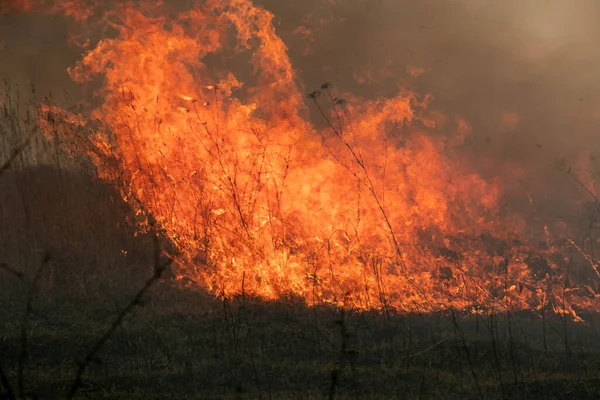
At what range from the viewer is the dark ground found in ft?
18.5

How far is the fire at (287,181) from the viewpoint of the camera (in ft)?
30.3

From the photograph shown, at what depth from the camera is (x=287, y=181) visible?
31.8 ft

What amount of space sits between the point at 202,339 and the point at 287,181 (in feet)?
10.5

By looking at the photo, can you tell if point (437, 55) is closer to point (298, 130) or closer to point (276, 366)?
point (298, 130)

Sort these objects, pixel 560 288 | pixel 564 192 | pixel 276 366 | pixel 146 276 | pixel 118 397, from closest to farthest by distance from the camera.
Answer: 1. pixel 118 397
2. pixel 276 366
3. pixel 146 276
4. pixel 560 288
5. pixel 564 192

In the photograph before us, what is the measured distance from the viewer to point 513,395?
5.38m

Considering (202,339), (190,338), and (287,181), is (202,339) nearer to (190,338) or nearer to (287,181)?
(190,338)

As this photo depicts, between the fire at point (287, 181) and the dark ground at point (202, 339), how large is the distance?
0.60m

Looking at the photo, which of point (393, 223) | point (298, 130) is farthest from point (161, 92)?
point (393, 223)

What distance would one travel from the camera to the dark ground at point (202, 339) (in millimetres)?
5652

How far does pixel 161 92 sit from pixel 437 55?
4720mm

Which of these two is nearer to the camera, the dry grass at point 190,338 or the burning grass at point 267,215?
the dry grass at point 190,338

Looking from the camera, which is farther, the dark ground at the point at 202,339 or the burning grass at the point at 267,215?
the burning grass at the point at 267,215

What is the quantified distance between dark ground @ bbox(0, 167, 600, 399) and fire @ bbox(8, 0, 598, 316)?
23.5 inches
